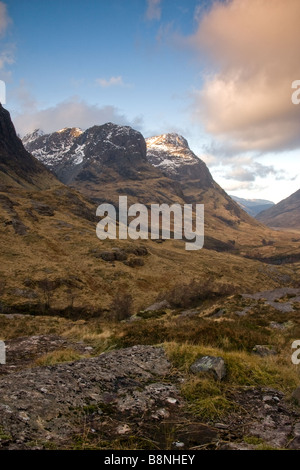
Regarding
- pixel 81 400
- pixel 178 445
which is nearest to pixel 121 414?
pixel 81 400

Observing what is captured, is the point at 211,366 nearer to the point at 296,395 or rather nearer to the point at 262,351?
the point at 296,395

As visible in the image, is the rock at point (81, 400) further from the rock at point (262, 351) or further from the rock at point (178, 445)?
the rock at point (262, 351)

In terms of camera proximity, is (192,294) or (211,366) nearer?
(211,366)

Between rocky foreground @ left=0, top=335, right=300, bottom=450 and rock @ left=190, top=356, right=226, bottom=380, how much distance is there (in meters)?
0.55

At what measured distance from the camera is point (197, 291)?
57000mm

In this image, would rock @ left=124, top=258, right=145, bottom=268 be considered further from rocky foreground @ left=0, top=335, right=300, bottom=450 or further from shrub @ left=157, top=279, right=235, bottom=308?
rocky foreground @ left=0, top=335, right=300, bottom=450

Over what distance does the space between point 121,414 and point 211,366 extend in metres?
2.87

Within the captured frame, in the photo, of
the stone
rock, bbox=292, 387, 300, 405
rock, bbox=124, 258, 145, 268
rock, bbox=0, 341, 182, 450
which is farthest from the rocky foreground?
rock, bbox=124, 258, 145, 268

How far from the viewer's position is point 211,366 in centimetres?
792

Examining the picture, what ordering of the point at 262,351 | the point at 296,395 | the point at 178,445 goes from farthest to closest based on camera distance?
the point at 262,351 → the point at 296,395 → the point at 178,445

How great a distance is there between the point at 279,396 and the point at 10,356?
→ 12.0m

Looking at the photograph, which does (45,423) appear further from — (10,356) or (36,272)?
(36,272)

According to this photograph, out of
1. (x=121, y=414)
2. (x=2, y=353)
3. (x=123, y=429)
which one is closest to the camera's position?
(x=123, y=429)
